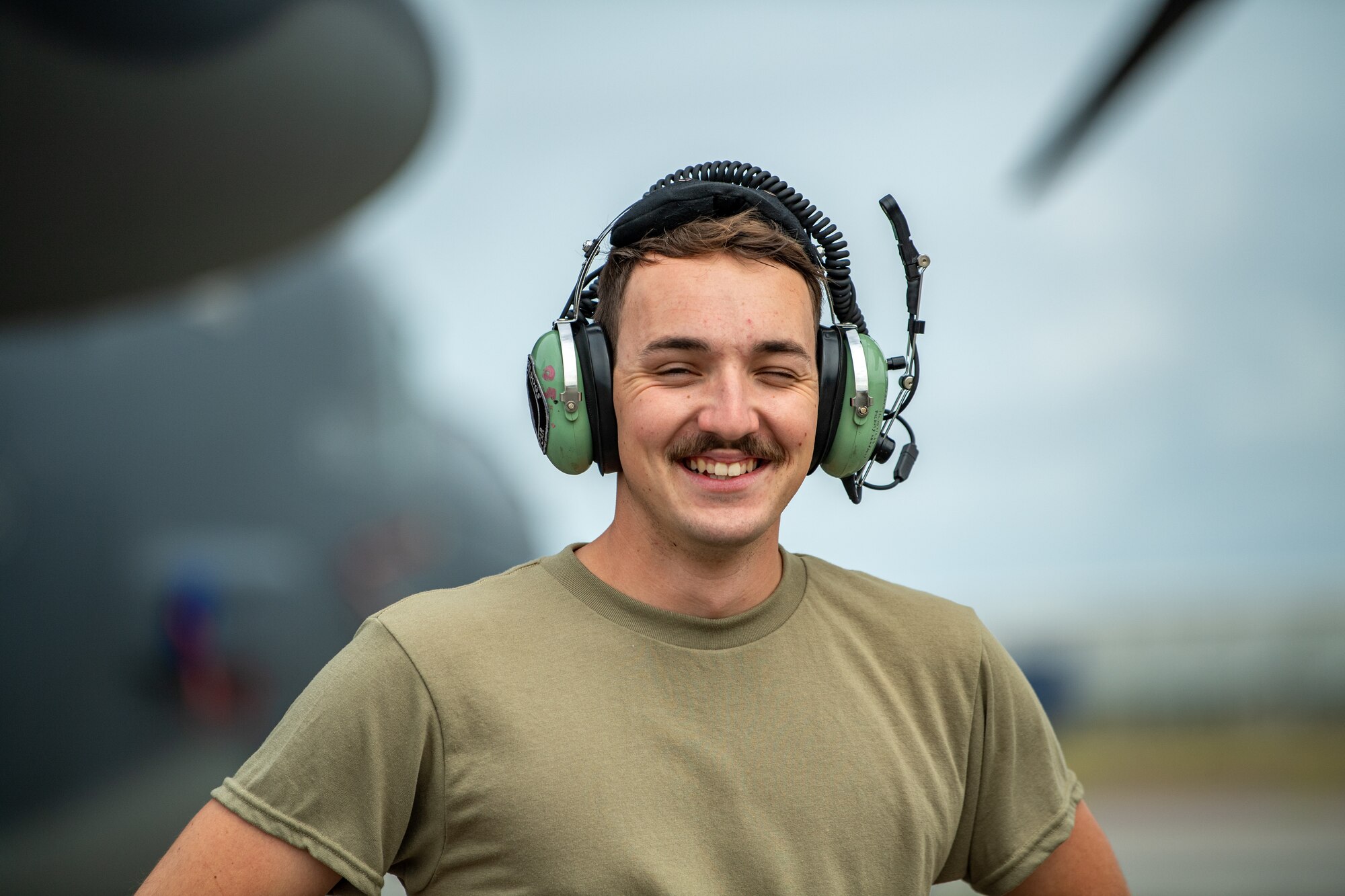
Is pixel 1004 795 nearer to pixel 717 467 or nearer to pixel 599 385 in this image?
pixel 717 467

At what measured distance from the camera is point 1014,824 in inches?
68.7

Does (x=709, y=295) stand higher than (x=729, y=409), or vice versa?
(x=709, y=295)

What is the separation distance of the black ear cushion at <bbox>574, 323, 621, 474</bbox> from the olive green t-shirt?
0.21 meters

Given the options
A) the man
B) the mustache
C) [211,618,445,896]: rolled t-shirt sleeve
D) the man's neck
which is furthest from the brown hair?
[211,618,445,896]: rolled t-shirt sleeve

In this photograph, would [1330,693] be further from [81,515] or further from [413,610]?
[413,610]

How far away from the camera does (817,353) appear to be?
1.79 metres

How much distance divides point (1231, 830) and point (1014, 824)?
884 cm

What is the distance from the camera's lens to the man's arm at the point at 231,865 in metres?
1.39

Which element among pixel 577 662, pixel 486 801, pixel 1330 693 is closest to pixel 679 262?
pixel 577 662

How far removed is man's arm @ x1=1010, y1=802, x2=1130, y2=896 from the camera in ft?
5.80

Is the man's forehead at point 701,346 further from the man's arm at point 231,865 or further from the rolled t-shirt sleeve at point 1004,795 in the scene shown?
the man's arm at point 231,865

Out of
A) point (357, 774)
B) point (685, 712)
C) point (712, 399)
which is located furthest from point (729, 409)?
point (357, 774)

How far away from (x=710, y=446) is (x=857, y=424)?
1.00 ft

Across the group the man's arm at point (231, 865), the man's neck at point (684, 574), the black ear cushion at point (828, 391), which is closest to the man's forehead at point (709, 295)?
the black ear cushion at point (828, 391)
